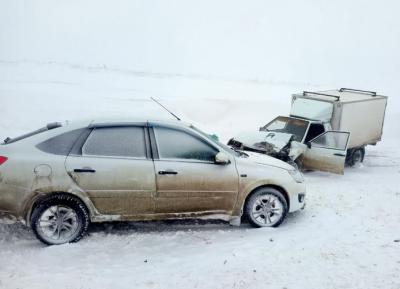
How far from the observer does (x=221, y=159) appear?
6090mm

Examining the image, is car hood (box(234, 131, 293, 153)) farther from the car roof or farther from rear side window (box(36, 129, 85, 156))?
rear side window (box(36, 129, 85, 156))

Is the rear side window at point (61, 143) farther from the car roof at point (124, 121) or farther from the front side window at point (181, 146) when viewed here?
the front side window at point (181, 146)

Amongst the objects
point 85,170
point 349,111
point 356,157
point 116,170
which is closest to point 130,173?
point 116,170

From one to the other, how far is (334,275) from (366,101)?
30.2ft

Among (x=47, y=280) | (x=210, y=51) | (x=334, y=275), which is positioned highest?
(x=210, y=51)

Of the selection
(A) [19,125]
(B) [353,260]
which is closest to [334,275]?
(B) [353,260]

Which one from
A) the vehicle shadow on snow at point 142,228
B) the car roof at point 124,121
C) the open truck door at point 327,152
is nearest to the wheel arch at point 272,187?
the vehicle shadow on snow at point 142,228

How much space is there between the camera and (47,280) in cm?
477

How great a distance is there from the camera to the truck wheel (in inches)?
523

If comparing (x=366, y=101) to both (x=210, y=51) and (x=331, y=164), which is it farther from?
(x=210, y=51)

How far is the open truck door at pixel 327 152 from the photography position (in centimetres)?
1071

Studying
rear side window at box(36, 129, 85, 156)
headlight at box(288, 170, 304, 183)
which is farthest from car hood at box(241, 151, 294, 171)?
rear side window at box(36, 129, 85, 156)

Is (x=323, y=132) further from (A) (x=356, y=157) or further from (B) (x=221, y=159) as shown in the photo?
(B) (x=221, y=159)

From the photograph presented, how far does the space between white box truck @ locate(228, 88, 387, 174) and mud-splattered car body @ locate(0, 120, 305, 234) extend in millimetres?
4506
